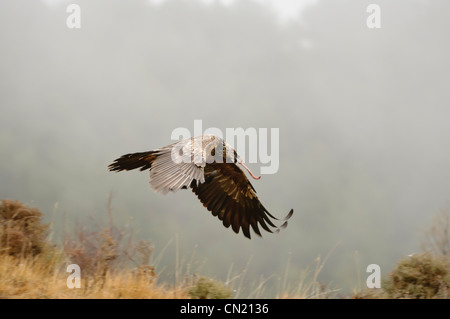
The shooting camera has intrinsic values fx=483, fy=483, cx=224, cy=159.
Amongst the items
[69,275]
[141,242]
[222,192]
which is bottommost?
[69,275]

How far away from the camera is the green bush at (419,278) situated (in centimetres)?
624

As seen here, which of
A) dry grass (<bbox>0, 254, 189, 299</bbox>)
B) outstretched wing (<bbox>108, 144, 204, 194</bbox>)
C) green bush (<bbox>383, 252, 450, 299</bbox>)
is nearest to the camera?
outstretched wing (<bbox>108, 144, 204, 194</bbox>)

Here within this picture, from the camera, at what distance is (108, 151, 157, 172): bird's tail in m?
6.54

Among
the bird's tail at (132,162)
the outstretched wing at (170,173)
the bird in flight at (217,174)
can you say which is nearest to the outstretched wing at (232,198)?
the bird in flight at (217,174)

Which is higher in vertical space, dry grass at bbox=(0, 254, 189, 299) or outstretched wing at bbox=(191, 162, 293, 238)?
outstretched wing at bbox=(191, 162, 293, 238)

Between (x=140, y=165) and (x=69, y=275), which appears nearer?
(x=69, y=275)

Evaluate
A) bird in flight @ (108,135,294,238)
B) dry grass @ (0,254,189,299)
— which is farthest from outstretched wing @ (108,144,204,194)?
dry grass @ (0,254,189,299)

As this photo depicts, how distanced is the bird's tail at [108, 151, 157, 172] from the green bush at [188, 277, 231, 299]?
178cm

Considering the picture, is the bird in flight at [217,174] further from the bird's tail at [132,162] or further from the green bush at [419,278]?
the green bush at [419,278]

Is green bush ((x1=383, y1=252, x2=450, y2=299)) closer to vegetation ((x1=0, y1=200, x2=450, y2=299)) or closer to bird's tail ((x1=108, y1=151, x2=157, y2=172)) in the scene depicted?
vegetation ((x1=0, y1=200, x2=450, y2=299))
